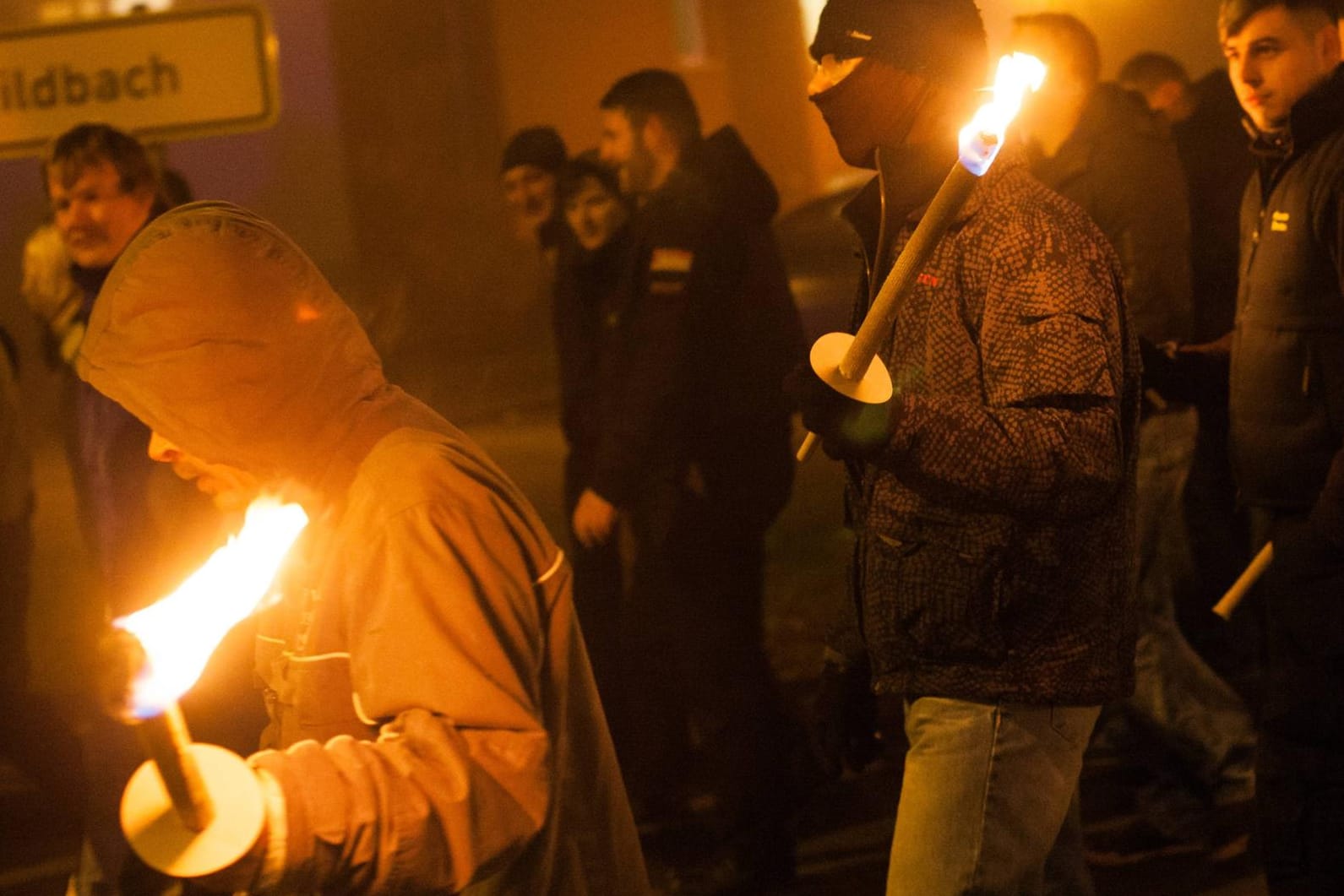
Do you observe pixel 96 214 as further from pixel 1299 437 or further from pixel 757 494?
pixel 1299 437

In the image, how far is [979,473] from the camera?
101 inches

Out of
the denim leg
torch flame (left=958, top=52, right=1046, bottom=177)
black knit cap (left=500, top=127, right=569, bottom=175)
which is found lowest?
the denim leg

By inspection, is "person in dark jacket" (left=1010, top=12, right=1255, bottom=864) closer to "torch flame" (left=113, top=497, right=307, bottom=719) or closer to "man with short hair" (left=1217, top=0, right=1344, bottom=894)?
"man with short hair" (left=1217, top=0, right=1344, bottom=894)

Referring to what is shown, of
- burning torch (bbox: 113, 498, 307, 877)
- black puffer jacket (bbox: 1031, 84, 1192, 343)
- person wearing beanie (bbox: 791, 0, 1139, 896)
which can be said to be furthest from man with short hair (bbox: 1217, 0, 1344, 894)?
burning torch (bbox: 113, 498, 307, 877)

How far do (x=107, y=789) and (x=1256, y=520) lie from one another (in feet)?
13.9

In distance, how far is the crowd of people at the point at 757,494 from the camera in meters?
2.11

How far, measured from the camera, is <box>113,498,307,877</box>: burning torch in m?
1.55

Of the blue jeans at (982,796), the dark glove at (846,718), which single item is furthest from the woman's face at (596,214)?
the blue jeans at (982,796)

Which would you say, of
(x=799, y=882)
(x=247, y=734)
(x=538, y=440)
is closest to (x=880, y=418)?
(x=247, y=734)

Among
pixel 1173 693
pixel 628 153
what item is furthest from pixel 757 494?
pixel 1173 693

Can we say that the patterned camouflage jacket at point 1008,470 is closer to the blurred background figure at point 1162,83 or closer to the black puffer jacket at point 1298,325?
the black puffer jacket at point 1298,325

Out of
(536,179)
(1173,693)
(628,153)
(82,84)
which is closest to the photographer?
(1173,693)

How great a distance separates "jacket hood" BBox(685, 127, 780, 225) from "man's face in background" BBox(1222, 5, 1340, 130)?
4.51 ft

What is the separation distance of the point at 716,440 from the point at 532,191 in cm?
148
